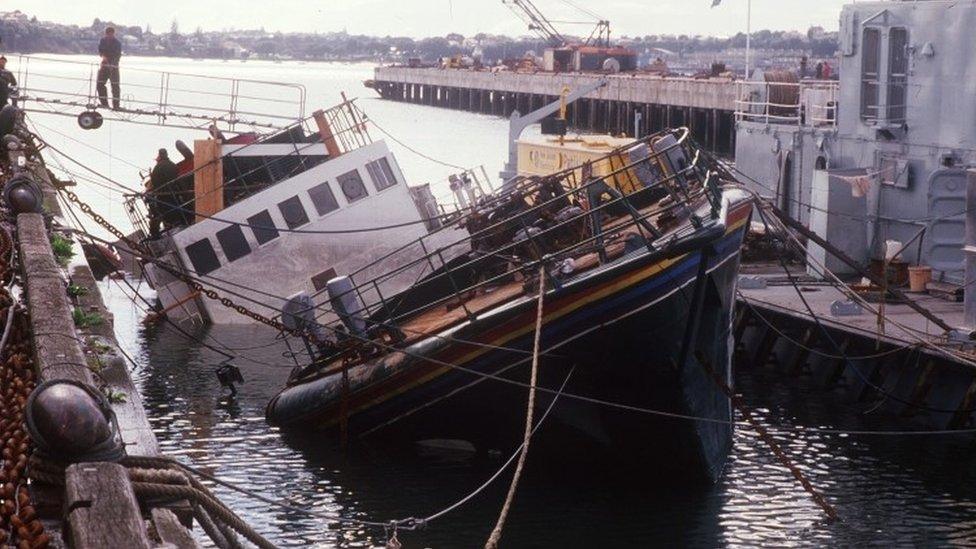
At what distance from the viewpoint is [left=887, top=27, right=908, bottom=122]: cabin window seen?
32.9m

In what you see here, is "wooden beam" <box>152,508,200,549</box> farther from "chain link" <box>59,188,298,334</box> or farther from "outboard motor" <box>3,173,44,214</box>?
"chain link" <box>59,188,298,334</box>

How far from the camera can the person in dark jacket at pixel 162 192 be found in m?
32.7

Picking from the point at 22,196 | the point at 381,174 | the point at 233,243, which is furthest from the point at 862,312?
the point at 22,196

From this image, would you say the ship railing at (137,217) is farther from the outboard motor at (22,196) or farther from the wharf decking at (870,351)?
the outboard motor at (22,196)

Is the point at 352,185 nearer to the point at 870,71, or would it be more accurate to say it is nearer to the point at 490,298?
the point at 490,298

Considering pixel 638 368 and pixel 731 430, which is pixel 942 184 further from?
pixel 638 368

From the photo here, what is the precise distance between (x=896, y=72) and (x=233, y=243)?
14.5 meters

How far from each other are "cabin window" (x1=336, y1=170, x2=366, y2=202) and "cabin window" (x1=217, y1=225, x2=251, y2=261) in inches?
87.7

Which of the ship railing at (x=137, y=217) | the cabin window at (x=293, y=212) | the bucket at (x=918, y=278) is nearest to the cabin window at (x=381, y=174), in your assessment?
the cabin window at (x=293, y=212)

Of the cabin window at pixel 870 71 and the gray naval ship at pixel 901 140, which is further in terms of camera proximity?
the cabin window at pixel 870 71

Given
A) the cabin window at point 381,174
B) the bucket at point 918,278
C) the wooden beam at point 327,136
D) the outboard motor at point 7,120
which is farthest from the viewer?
the wooden beam at point 327,136

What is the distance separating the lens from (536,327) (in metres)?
18.6

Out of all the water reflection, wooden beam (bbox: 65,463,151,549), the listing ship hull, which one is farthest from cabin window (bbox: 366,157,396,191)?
wooden beam (bbox: 65,463,151,549)

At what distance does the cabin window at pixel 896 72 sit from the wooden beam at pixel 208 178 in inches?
560
